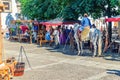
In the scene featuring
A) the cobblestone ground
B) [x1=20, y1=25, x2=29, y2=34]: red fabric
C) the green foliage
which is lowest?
the cobblestone ground

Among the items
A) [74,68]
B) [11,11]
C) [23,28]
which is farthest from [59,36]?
[11,11]

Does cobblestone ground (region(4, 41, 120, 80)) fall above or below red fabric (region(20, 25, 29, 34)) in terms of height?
below

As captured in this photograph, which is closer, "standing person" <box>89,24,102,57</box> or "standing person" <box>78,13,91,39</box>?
"standing person" <box>78,13,91,39</box>

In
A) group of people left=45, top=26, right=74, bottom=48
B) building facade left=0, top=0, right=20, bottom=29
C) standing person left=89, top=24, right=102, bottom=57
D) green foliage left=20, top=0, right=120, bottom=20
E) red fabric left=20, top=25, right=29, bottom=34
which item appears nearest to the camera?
standing person left=89, top=24, right=102, bottom=57

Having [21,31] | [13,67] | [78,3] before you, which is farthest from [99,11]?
[13,67]

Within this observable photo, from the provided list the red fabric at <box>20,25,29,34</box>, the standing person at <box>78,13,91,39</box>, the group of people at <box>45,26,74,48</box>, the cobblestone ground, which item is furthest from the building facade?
the cobblestone ground

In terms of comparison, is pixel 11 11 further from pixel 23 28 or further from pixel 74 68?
pixel 74 68

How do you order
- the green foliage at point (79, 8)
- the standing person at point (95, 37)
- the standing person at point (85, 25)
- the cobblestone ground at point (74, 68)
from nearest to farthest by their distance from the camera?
the cobblestone ground at point (74, 68) → the standing person at point (85, 25) → the standing person at point (95, 37) → the green foliage at point (79, 8)

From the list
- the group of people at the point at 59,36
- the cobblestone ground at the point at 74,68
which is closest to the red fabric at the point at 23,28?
the group of people at the point at 59,36

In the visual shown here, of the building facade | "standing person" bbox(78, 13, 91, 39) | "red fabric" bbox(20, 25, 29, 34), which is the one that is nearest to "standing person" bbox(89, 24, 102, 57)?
"standing person" bbox(78, 13, 91, 39)

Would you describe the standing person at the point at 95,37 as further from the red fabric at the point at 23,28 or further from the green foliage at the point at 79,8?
the red fabric at the point at 23,28

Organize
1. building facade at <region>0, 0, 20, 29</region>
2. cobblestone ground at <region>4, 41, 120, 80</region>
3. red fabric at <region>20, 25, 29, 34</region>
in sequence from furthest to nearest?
building facade at <region>0, 0, 20, 29</region>
red fabric at <region>20, 25, 29, 34</region>
cobblestone ground at <region>4, 41, 120, 80</region>

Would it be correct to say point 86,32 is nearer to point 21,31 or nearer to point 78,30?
point 78,30

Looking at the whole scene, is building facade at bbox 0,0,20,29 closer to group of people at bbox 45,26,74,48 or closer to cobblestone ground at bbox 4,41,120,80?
group of people at bbox 45,26,74,48
